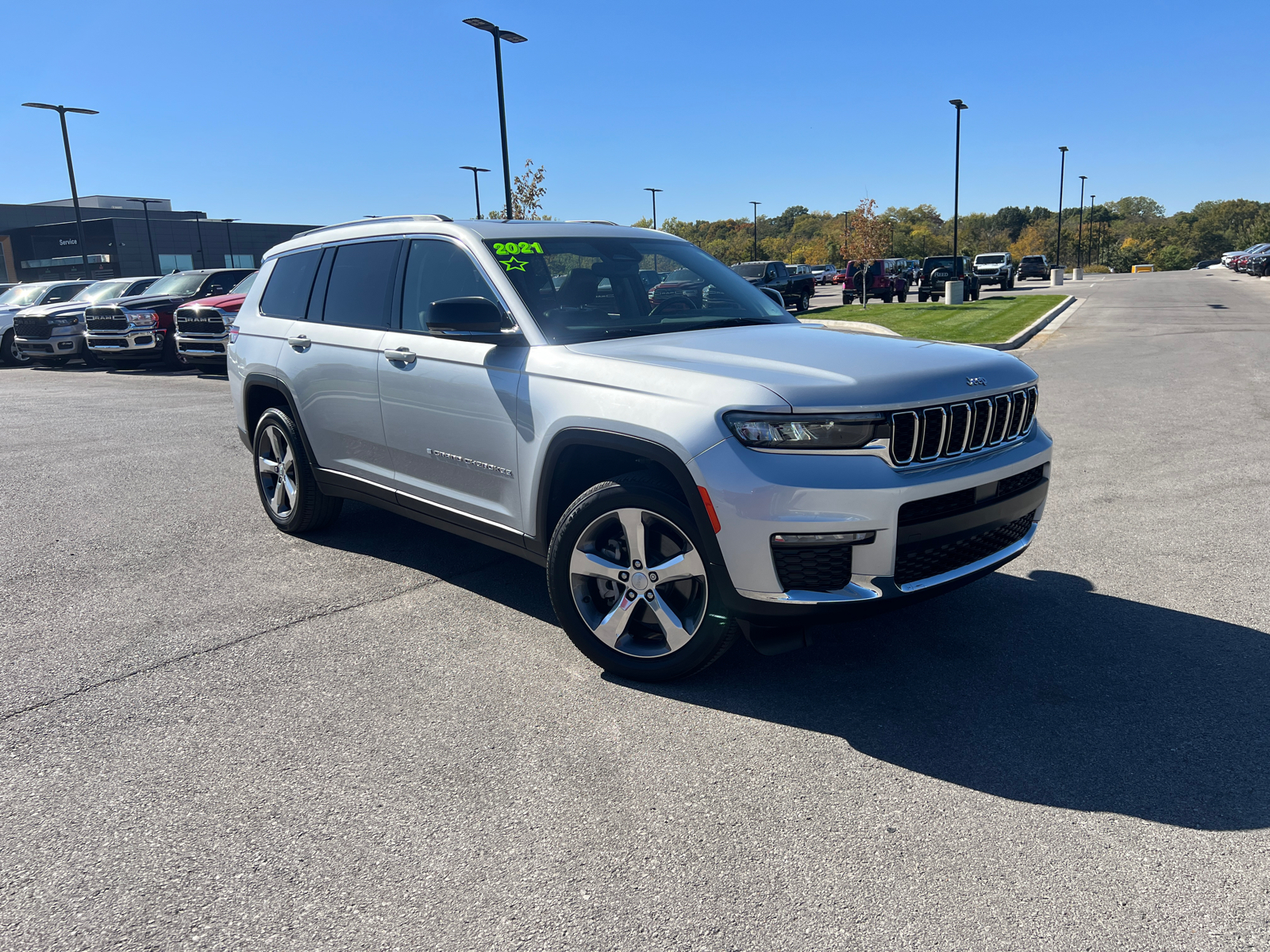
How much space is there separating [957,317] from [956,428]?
916 inches

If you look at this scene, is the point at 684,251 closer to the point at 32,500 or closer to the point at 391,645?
the point at 391,645

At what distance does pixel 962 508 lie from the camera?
3609 millimetres

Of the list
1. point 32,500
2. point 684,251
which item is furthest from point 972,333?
point 32,500

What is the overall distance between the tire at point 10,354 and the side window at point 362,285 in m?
21.6

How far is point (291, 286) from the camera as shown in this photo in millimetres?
6062

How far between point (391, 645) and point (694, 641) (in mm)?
1505

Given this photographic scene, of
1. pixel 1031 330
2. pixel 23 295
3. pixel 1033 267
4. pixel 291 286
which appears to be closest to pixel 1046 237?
pixel 1033 267

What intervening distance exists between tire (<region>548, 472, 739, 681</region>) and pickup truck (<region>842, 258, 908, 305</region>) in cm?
3403

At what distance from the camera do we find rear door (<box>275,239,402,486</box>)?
5.13 metres

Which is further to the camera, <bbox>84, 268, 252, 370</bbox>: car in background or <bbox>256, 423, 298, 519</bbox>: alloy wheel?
<bbox>84, 268, 252, 370</bbox>: car in background

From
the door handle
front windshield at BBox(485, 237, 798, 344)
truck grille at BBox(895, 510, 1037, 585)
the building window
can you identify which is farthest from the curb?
the building window

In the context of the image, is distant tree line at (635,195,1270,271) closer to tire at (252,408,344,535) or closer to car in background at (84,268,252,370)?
car in background at (84,268,252,370)

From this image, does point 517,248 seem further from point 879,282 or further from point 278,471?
point 879,282

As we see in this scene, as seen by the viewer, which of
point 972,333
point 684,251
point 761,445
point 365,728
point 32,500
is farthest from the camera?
point 972,333
